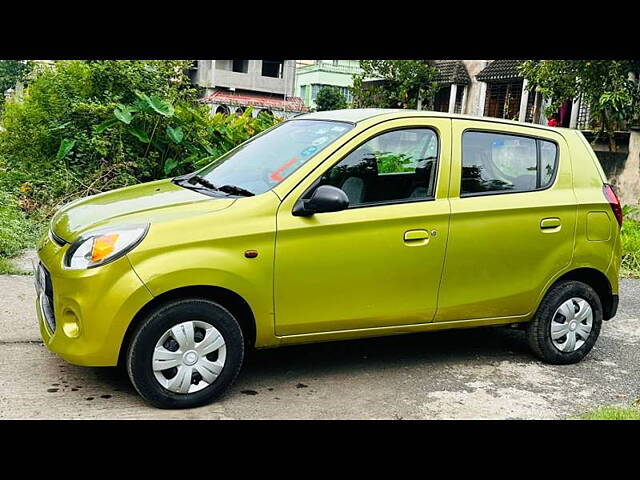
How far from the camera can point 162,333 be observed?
4.28 metres

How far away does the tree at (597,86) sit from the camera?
18.0 metres

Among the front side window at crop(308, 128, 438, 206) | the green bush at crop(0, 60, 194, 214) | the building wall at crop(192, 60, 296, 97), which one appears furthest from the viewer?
the building wall at crop(192, 60, 296, 97)

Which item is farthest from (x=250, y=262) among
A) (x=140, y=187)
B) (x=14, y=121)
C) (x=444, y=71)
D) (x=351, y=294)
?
(x=444, y=71)

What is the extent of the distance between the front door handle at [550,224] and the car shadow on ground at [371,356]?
1.15 m

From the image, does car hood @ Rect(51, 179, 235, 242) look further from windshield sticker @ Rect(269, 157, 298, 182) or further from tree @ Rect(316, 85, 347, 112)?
tree @ Rect(316, 85, 347, 112)

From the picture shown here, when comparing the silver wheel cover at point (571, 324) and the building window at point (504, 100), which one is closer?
the silver wheel cover at point (571, 324)

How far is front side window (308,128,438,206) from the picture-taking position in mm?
4906

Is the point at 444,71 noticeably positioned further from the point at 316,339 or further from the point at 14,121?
the point at 316,339

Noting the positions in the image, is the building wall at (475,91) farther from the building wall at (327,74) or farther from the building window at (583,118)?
the building wall at (327,74)

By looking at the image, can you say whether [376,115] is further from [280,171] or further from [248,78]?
[248,78]

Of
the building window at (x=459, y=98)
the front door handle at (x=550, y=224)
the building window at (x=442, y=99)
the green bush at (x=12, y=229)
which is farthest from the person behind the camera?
the building window at (x=442, y=99)

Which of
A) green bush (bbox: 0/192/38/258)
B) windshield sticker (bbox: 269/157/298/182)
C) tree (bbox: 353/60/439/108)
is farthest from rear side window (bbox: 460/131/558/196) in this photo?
tree (bbox: 353/60/439/108)

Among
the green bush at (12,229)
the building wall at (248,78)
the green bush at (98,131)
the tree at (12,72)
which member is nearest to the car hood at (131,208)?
the green bush at (12,229)

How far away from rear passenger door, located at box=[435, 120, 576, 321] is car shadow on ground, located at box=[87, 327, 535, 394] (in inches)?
24.7
